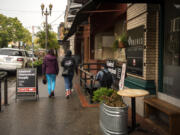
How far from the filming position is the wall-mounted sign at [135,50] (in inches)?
199

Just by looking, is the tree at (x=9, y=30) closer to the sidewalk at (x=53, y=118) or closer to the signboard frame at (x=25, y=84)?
the signboard frame at (x=25, y=84)

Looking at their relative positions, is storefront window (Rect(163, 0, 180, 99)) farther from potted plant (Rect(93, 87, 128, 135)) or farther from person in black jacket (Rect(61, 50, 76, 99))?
person in black jacket (Rect(61, 50, 76, 99))

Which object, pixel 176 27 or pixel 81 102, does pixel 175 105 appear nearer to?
pixel 176 27

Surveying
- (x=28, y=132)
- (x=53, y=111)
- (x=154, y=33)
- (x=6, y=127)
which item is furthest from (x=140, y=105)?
(x=6, y=127)

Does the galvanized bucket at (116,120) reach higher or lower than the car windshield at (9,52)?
lower

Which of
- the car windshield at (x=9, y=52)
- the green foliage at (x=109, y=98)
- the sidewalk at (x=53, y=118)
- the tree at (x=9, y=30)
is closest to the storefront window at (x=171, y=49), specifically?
the sidewalk at (x=53, y=118)

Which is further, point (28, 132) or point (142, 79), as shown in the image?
point (142, 79)

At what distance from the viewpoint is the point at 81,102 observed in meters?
6.26

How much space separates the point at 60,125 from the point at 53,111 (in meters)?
1.10

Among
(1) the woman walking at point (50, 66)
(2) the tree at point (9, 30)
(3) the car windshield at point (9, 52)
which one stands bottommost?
(1) the woman walking at point (50, 66)

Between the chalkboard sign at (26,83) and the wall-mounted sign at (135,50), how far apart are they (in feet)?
11.2

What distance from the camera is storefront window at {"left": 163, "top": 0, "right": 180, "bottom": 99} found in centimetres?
407

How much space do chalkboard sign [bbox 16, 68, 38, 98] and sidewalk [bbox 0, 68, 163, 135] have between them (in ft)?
1.09

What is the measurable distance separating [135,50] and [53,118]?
3063mm
